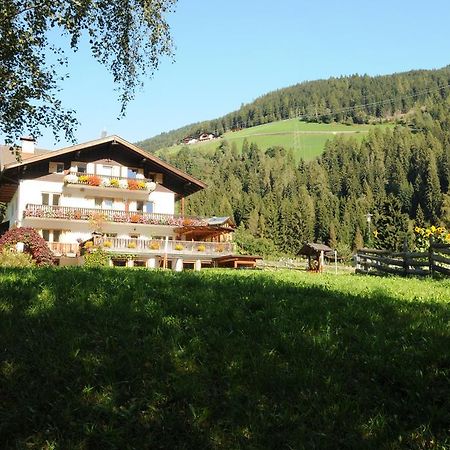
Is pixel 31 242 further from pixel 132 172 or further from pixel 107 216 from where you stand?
pixel 132 172

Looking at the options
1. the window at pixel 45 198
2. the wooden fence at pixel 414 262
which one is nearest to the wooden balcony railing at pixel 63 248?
the window at pixel 45 198

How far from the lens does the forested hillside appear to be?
362ft

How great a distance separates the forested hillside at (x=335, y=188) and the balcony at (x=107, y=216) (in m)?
36.5

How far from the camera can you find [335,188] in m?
152

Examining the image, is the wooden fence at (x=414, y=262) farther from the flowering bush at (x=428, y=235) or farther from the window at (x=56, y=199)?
the window at (x=56, y=199)

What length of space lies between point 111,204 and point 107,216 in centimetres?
357

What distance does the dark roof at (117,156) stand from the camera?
43.5 metres

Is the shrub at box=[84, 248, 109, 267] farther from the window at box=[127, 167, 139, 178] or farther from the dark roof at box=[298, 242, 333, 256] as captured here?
the window at box=[127, 167, 139, 178]

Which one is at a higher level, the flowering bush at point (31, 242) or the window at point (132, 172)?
the window at point (132, 172)

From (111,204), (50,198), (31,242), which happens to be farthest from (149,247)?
(31,242)

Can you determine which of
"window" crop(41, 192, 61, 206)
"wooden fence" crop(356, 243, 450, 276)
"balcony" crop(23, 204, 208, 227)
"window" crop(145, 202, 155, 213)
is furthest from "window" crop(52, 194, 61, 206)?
"wooden fence" crop(356, 243, 450, 276)

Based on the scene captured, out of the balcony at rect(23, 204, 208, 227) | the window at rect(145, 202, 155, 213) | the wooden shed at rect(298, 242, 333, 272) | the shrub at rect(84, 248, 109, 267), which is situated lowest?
the wooden shed at rect(298, 242, 333, 272)

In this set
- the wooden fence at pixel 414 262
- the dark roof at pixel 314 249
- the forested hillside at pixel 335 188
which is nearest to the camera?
the wooden fence at pixel 414 262

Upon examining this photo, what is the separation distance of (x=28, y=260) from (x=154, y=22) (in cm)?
1498
